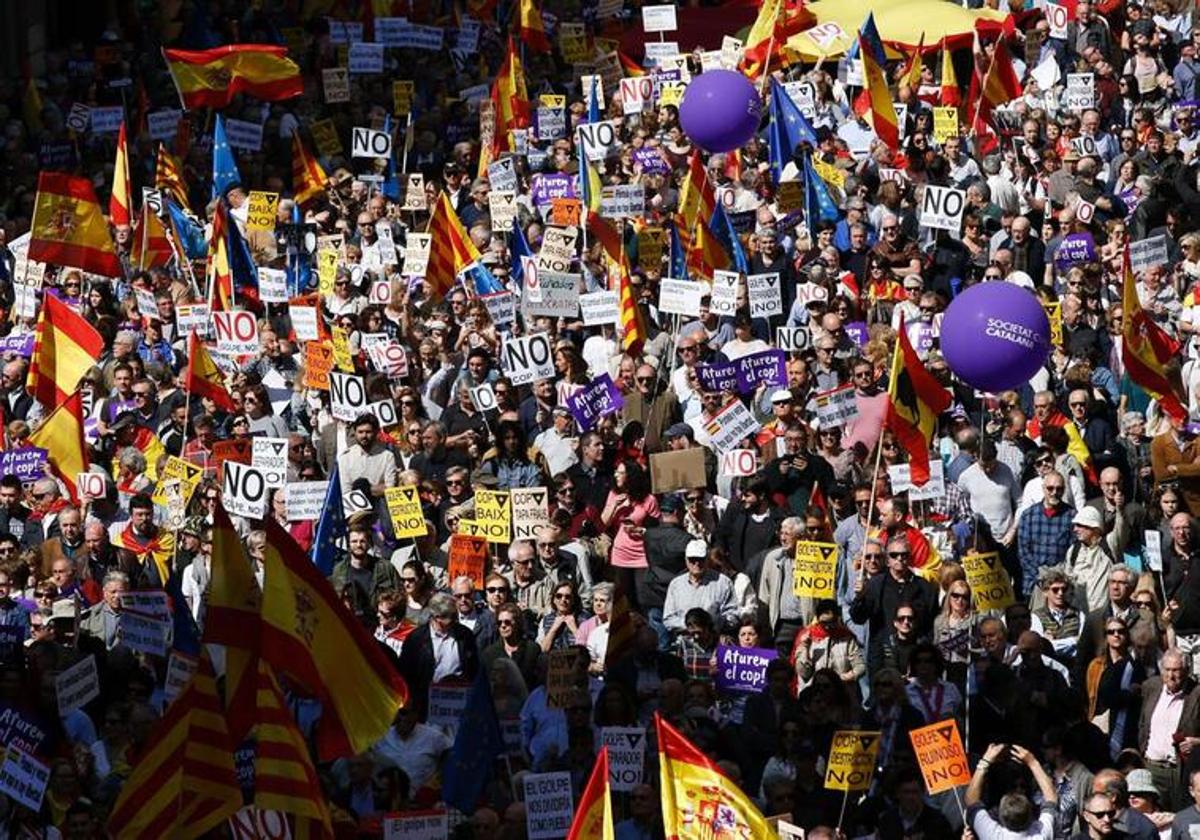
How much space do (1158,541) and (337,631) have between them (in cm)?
521

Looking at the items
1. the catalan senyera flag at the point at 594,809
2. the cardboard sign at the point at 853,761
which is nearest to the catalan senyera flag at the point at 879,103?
the cardboard sign at the point at 853,761

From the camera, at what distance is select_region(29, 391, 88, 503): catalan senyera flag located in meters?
21.6

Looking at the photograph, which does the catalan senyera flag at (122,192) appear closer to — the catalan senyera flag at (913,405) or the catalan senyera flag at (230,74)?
the catalan senyera flag at (230,74)

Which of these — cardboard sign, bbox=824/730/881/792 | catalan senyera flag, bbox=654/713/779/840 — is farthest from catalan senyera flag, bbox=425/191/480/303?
catalan senyera flag, bbox=654/713/779/840

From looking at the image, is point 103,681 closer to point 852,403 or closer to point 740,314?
point 852,403

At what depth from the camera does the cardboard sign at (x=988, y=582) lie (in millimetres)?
18344

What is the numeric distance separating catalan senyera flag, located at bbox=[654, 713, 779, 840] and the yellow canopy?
1677cm

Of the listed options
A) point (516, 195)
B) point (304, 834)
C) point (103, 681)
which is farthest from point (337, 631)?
point (516, 195)

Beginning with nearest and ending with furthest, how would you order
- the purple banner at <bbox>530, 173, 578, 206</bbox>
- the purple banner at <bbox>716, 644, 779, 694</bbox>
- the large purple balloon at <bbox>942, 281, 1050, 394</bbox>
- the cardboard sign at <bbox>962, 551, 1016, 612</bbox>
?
the purple banner at <bbox>716, 644, 779, 694</bbox>
the cardboard sign at <bbox>962, 551, 1016, 612</bbox>
the large purple balloon at <bbox>942, 281, 1050, 394</bbox>
the purple banner at <bbox>530, 173, 578, 206</bbox>

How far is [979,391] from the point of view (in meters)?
21.5

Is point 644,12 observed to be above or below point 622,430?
above

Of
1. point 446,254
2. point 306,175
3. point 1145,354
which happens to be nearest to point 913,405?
point 1145,354

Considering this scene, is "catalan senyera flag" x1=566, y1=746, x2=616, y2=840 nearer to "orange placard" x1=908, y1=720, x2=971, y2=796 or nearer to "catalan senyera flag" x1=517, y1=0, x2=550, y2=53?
"orange placard" x1=908, y1=720, x2=971, y2=796

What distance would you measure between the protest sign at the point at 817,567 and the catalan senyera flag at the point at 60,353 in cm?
626
